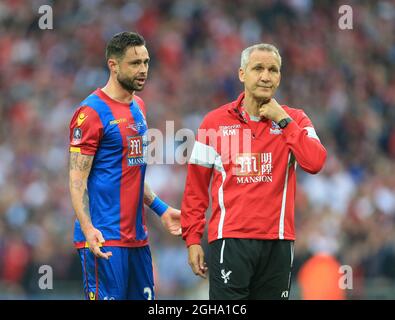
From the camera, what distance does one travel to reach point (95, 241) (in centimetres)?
685

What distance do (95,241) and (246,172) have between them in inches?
43.7

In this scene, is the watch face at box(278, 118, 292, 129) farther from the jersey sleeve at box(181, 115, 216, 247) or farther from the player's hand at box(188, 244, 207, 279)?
the player's hand at box(188, 244, 207, 279)

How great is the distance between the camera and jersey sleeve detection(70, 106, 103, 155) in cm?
700

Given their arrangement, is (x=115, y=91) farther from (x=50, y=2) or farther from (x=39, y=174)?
(x=50, y=2)

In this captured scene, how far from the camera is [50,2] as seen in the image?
17.4 m

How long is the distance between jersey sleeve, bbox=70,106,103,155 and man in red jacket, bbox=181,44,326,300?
2.30 feet

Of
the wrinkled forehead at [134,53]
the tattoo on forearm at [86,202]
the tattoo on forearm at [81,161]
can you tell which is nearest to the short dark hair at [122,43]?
the wrinkled forehead at [134,53]

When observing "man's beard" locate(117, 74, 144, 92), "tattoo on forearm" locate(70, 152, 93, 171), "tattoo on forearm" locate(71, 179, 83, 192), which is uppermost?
"man's beard" locate(117, 74, 144, 92)

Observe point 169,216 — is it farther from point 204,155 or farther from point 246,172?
point 246,172

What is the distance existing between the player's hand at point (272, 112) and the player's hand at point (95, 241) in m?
1.34

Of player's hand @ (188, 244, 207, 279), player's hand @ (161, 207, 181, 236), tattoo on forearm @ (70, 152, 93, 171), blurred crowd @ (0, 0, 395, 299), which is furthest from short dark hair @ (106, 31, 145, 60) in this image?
blurred crowd @ (0, 0, 395, 299)
